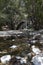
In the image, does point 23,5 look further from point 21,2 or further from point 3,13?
point 3,13

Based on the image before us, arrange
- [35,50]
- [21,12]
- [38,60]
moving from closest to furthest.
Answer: [38,60] < [35,50] < [21,12]

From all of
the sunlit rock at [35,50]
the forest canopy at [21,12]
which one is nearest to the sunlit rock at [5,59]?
the sunlit rock at [35,50]

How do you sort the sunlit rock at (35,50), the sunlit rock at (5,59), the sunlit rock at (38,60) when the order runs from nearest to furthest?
the sunlit rock at (38,60)
the sunlit rock at (5,59)
the sunlit rock at (35,50)

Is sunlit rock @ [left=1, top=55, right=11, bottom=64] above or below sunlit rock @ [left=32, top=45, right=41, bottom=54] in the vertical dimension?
A: above

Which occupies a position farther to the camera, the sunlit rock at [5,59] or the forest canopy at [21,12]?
the forest canopy at [21,12]

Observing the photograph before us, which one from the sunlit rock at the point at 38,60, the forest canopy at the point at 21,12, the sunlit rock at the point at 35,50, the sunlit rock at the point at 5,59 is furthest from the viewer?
the forest canopy at the point at 21,12

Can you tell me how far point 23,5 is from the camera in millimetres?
12711

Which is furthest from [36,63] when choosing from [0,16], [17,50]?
[0,16]

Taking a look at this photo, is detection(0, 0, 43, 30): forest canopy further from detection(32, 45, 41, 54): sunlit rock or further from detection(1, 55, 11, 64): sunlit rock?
detection(1, 55, 11, 64): sunlit rock

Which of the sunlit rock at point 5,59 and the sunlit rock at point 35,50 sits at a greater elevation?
the sunlit rock at point 5,59

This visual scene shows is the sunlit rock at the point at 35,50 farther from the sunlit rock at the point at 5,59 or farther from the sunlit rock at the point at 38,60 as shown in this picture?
the sunlit rock at the point at 5,59

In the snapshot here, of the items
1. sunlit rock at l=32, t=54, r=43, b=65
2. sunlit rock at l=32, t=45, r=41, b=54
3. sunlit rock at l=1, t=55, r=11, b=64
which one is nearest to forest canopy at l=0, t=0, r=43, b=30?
sunlit rock at l=32, t=45, r=41, b=54

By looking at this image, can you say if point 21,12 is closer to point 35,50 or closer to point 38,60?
point 35,50

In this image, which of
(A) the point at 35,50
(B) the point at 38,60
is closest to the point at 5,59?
(B) the point at 38,60
